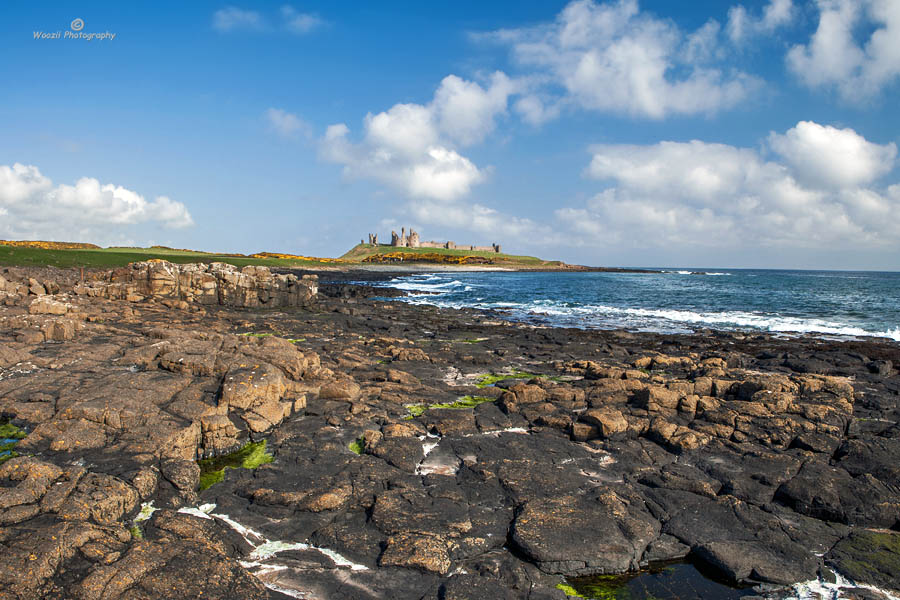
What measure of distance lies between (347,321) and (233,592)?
24.9 metres

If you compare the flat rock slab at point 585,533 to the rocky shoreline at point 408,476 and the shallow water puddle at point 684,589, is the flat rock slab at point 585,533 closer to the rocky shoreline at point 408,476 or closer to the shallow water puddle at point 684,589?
the rocky shoreline at point 408,476

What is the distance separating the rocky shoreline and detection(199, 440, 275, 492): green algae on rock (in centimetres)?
14

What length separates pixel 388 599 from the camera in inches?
237

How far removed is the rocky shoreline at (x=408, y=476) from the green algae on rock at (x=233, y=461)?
141 millimetres

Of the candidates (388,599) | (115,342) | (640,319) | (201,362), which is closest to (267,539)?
(388,599)

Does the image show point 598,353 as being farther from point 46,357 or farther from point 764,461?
point 46,357

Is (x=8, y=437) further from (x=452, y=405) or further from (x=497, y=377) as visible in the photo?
(x=497, y=377)

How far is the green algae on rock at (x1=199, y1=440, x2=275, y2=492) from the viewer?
902 centimetres

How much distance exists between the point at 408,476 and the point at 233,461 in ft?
11.5

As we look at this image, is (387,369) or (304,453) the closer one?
(304,453)

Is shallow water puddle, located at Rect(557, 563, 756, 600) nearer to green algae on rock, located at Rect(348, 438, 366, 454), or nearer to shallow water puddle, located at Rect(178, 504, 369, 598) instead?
shallow water puddle, located at Rect(178, 504, 369, 598)

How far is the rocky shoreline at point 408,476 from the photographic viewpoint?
6.33m

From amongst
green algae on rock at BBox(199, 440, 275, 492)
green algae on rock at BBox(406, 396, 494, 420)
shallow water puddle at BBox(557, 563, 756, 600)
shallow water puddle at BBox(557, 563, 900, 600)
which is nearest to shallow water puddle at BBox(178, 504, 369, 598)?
green algae on rock at BBox(199, 440, 275, 492)

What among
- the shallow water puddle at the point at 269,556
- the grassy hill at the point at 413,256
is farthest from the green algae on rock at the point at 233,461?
the grassy hill at the point at 413,256
